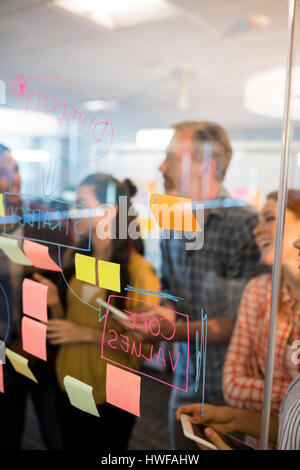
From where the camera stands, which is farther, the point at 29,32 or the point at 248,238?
the point at 29,32

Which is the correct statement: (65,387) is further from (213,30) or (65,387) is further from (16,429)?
(213,30)

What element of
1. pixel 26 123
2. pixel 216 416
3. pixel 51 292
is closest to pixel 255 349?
pixel 216 416

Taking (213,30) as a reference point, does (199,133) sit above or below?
below

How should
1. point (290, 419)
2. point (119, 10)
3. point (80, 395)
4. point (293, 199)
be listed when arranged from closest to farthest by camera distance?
1. point (290, 419)
2. point (293, 199)
3. point (119, 10)
4. point (80, 395)

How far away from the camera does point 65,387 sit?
1.31m

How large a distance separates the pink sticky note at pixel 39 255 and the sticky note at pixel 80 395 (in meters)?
0.36

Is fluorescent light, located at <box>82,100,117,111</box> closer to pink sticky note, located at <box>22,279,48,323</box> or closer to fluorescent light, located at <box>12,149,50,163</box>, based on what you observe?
fluorescent light, located at <box>12,149,50,163</box>

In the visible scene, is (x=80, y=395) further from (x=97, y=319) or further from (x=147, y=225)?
(x=147, y=225)

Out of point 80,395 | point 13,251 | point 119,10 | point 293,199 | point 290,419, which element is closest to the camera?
point 290,419

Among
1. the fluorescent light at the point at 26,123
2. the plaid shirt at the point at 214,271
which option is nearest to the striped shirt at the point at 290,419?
the plaid shirt at the point at 214,271

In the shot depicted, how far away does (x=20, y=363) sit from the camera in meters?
1.37

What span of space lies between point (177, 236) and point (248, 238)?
0.67 feet

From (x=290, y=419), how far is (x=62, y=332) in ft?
2.38
